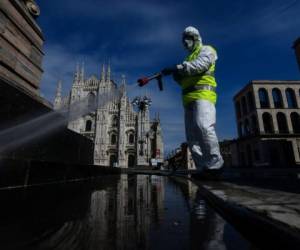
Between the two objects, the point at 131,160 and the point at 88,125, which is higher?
the point at 88,125

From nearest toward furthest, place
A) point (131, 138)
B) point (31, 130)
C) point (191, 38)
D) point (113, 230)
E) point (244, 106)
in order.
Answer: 1. point (113, 230)
2. point (31, 130)
3. point (191, 38)
4. point (244, 106)
5. point (131, 138)

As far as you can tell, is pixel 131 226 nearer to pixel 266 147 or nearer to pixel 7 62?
pixel 7 62

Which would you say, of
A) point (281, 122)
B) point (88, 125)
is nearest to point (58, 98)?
point (88, 125)

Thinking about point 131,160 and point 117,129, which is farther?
point 117,129

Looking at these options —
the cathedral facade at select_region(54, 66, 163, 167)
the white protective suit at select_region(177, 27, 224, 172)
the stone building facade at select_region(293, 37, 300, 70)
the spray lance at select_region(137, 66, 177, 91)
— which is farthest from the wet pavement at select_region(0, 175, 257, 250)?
the cathedral facade at select_region(54, 66, 163, 167)

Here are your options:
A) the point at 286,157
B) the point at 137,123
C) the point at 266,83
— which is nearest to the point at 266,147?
the point at 286,157

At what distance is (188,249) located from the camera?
84cm

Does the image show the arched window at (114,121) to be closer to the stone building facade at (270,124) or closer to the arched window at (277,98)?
the stone building facade at (270,124)

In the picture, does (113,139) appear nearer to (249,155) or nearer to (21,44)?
(249,155)

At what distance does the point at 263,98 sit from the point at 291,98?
3.55 meters

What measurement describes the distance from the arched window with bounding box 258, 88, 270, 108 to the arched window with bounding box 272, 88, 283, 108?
3.39 feet

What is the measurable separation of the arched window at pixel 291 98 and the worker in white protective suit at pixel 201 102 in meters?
27.3

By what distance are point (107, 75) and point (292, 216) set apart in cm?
4402

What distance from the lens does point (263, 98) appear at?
1012 inches
